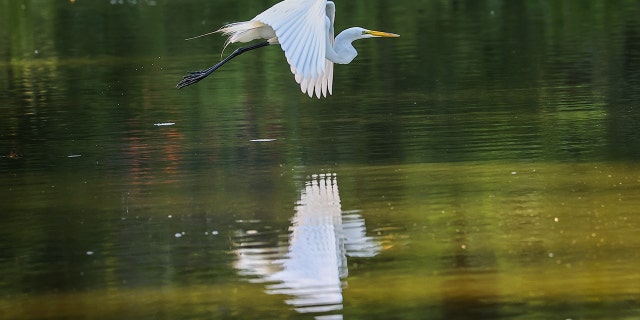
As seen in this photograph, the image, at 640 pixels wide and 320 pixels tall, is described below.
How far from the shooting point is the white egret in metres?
9.42

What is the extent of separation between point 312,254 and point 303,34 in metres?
2.59

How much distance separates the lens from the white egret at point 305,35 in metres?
9.42

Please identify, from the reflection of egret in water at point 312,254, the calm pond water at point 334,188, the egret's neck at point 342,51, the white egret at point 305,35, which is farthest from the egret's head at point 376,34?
the reflection of egret in water at point 312,254

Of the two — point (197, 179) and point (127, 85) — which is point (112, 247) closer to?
point (197, 179)

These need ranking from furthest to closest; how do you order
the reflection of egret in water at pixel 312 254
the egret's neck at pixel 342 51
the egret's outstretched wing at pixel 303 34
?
the egret's neck at pixel 342 51, the egret's outstretched wing at pixel 303 34, the reflection of egret in water at pixel 312 254

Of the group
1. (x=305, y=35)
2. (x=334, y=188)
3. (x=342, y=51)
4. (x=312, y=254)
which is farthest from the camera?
(x=342, y=51)

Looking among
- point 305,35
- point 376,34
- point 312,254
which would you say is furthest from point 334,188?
point 376,34

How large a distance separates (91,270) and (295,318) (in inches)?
60.3

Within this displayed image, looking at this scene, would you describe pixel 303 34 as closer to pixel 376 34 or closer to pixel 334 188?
pixel 334 188

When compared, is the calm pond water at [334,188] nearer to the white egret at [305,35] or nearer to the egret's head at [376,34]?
the white egret at [305,35]

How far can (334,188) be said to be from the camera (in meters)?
9.27

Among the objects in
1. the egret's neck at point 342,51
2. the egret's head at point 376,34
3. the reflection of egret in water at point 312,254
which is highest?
the egret's head at point 376,34

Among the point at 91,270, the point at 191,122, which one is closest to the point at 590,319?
the point at 91,270

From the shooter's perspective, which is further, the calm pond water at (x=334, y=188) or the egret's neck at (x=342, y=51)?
the egret's neck at (x=342, y=51)
